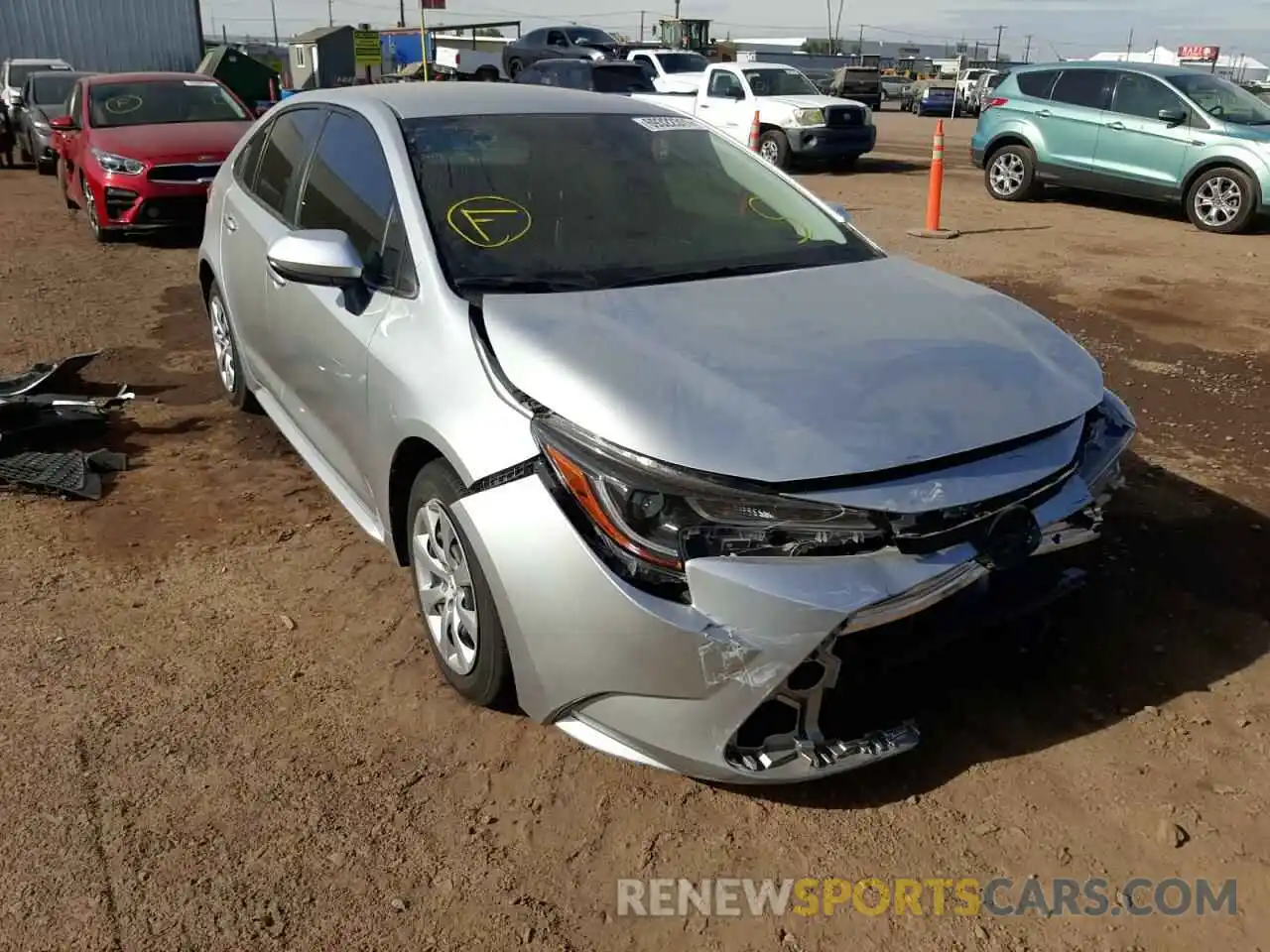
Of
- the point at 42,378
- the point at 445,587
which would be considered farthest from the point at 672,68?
the point at 445,587

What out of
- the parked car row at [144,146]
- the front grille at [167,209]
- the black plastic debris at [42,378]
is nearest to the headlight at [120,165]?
the parked car row at [144,146]

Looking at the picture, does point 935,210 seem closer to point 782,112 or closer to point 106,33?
point 782,112

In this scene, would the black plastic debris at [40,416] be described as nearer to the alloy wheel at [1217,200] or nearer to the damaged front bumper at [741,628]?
the damaged front bumper at [741,628]

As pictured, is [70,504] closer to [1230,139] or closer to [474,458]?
[474,458]

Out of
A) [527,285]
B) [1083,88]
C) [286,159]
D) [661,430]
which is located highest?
[1083,88]

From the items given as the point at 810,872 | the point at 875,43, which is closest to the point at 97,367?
the point at 810,872

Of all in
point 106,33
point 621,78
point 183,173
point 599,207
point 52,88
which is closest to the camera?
point 599,207

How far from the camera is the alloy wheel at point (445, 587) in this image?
112 inches

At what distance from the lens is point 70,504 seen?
4.33 m

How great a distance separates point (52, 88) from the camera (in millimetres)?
16141

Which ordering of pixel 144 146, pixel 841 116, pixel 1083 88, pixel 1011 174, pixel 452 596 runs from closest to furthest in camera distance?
pixel 452 596
pixel 144 146
pixel 1083 88
pixel 1011 174
pixel 841 116

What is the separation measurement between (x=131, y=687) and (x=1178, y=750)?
303cm

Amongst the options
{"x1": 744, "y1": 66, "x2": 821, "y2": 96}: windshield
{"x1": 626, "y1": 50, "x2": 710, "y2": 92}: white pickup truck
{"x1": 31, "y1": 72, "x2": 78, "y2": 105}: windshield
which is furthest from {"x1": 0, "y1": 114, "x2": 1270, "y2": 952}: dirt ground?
{"x1": 626, "y1": 50, "x2": 710, "y2": 92}: white pickup truck

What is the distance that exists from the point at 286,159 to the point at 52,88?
14.8 m
